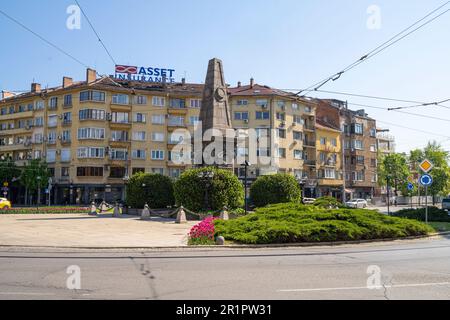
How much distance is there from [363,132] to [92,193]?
53170 millimetres

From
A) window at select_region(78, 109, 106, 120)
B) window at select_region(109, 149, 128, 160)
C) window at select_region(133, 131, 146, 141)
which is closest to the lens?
window at select_region(78, 109, 106, 120)

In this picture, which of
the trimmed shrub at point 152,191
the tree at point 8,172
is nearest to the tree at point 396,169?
the trimmed shrub at point 152,191

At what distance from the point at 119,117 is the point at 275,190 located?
3837cm

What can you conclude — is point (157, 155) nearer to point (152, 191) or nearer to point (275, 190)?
point (152, 191)

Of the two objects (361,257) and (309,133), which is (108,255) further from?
(309,133)

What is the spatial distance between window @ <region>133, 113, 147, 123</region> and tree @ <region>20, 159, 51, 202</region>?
50.7 feet

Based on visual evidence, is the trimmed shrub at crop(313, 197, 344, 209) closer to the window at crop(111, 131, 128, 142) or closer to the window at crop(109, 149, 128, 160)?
the window at crop(109, 149, 128, 160)

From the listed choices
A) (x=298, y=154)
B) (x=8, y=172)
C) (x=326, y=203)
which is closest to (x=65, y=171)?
(x=8, y=172)

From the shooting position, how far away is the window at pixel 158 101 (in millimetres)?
64256

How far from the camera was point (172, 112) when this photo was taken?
2562 inches

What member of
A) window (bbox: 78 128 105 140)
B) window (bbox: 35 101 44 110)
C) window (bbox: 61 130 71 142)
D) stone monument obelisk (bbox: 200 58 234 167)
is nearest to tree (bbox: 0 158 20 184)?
window (bbox: 61 130 71 142)

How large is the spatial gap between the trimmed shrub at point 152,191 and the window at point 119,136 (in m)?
29.5

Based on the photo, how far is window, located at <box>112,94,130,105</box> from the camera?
205 feet

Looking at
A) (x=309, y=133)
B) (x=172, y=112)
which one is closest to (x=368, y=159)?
(x=309, y=133)
